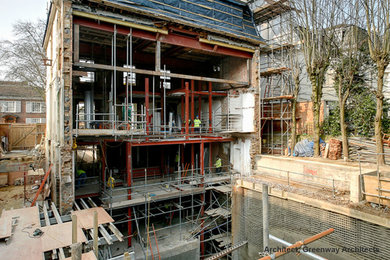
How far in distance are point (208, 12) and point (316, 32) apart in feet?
24.0

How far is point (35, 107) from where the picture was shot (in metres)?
38.3

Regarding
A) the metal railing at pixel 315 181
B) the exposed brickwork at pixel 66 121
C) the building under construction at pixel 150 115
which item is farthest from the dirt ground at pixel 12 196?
the metal railing at pixel 315 181

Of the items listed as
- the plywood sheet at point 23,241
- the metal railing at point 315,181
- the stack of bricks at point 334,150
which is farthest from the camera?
the stack of bricks at point 334,150

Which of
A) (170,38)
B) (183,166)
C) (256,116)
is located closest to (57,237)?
(183,166)

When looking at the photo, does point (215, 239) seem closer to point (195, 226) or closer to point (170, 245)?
point (195, 226)

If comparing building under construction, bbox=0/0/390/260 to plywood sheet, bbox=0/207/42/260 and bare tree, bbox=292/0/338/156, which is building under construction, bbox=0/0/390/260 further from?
bare tree, bbox=292/0/338/156

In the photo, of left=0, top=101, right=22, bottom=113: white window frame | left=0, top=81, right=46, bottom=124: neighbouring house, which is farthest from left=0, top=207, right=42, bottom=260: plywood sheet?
left=0, top=101, right=22, bottom=113: white window frame

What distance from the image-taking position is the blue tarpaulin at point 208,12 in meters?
13.8

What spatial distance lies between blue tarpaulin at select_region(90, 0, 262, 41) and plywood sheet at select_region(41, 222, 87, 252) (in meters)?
10.7

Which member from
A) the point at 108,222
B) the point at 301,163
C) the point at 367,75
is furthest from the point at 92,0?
the point at 367,75

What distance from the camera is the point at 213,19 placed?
1648 centimetres

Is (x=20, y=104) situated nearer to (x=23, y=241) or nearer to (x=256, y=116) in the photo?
(x=256, y=116)

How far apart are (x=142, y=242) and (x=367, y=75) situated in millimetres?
21457

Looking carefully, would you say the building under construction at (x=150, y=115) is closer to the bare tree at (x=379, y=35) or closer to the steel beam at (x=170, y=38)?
the steel beam at (x=170, y=38)
